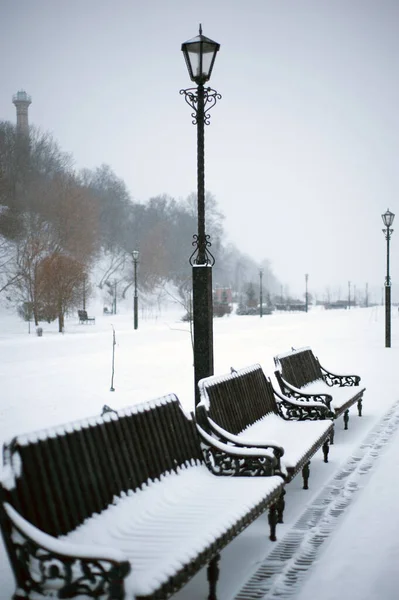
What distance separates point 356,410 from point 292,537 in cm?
650

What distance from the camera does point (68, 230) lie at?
59781 mm

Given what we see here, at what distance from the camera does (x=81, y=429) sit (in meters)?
4.41

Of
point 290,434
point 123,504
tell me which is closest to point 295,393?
point 290,434

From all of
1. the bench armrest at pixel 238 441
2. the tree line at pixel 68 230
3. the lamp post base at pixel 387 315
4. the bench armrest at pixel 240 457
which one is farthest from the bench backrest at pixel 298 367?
the tree line at pixel 68 230

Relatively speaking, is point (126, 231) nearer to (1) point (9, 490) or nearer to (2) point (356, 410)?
(2) point (356, 410)

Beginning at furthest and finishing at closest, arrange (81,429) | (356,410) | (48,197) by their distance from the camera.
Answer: (48,197)
(356,410)
(81,429)

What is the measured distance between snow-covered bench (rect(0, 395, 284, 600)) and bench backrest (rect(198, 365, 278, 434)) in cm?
60

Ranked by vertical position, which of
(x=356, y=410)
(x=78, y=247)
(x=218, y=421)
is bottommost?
(x=356, y=410)

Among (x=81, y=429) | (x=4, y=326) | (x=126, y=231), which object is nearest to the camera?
(x=81, y=429)

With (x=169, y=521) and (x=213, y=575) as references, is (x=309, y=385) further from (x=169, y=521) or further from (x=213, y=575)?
(x=213, y=575)

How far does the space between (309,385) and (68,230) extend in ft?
169

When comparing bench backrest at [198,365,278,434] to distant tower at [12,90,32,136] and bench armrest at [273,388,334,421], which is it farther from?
distant tower at [12,90,32,136]

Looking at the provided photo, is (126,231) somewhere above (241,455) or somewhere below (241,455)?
above

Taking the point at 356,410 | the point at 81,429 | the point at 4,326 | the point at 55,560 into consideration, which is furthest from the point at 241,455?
the point at 4,326
